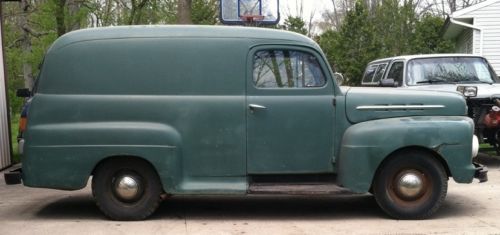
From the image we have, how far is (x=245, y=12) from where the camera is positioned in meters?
13.3

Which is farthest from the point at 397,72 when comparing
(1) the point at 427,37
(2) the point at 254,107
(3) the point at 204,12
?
(1) the point at 427,37

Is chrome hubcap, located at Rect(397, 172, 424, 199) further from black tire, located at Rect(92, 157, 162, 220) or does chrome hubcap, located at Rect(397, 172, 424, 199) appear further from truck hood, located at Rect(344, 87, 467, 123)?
black tire, located at Rect(92, 157, 162, 220)

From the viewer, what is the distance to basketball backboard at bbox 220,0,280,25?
42.9 feet

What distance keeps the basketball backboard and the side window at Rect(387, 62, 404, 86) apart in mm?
2826

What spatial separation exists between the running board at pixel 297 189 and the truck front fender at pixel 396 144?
0.12 m

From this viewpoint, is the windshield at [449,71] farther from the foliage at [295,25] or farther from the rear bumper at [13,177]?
the foliage at [295,25]

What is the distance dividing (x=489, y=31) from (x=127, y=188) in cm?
1574

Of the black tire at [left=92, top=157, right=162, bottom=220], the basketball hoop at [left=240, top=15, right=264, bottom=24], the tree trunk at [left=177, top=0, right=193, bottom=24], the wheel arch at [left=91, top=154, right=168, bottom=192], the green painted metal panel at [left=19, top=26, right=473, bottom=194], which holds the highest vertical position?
the tree trunk at [left=177, top=0, right=193, bottom=24]

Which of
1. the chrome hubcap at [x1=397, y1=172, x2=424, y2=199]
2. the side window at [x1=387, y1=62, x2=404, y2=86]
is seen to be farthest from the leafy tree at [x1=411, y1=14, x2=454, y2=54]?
the chrome hubcap at [x1=397, y1=172, x2=424, y2=199]

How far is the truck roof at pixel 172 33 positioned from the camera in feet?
23.3

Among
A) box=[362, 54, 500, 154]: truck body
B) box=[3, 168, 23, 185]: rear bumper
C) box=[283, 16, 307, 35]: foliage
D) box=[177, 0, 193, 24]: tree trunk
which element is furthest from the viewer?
box=[283, 16, 307, 35]: foliage

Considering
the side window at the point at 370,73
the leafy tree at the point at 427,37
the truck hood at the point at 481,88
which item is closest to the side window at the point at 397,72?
the truck hood at the point at 481,88

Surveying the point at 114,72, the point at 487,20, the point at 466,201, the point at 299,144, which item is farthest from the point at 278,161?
the point at 487,20

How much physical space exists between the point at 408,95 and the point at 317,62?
107 centimetres
